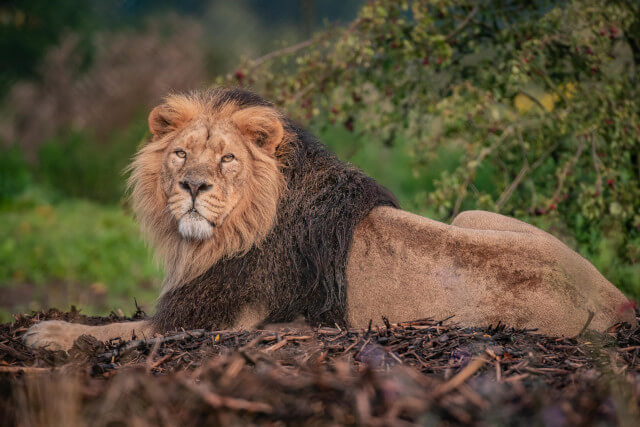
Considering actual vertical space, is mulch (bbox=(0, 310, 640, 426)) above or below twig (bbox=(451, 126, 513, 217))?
below

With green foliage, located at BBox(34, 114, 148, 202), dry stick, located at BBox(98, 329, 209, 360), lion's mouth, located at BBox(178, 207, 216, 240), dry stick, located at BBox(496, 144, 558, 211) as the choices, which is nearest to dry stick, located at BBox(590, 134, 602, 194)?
dry stick, located at BBox(496, 144, 558, 211)

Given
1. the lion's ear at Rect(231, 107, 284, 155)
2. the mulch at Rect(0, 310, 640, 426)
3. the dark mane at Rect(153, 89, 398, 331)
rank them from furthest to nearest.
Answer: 1. the lion's ear at Rect(231, 107, 284, 155)
2. the dark mane at Rect(153, 89, 398, 331)
3. the mulch at Rect(0, 310, 640, 426)

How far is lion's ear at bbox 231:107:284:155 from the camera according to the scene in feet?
13.5

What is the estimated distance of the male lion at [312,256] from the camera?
12.1 feet

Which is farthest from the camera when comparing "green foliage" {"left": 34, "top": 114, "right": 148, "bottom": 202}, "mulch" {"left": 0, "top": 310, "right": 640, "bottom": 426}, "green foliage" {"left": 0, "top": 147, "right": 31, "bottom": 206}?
"green foliage" {"left": 34, "top": 114, "right": 148, "bottom": 202}

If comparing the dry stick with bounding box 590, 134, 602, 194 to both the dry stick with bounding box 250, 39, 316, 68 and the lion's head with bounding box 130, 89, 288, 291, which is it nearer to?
the dry stick with bounding box 250, 39, 316, 68

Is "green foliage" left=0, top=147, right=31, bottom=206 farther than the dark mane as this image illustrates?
Yes

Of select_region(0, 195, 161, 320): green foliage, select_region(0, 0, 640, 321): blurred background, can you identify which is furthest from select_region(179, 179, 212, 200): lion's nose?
select_region(0, 195, 161, 320): green foliage

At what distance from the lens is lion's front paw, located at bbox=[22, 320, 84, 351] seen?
3.83m

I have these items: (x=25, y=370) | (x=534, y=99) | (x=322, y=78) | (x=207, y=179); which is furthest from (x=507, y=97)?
(x=25, y=370)

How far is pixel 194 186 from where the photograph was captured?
3775mm

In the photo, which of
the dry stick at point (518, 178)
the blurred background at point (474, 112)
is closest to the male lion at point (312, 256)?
the blurred background at point (474, 112)

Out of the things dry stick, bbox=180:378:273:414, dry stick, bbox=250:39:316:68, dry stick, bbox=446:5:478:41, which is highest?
dry stick, bbox=446:5:478:41

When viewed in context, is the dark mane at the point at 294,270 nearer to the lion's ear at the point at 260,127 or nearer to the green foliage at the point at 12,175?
the lion's ear at the point at 260,127
